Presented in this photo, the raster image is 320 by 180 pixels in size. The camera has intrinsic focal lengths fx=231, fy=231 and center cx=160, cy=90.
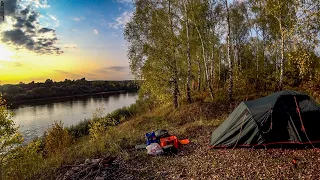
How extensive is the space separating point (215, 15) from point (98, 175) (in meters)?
20.2

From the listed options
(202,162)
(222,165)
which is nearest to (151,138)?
(202,162)

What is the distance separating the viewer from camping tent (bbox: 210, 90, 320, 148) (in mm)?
7602

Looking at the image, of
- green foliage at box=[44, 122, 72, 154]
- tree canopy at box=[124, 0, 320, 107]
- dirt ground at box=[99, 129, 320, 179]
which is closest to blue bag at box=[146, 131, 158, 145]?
dirt ground at box=[99, 129, 320, 179]

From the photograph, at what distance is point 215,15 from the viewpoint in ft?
74.7

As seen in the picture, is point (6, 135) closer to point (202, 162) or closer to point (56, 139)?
point (56, 139)

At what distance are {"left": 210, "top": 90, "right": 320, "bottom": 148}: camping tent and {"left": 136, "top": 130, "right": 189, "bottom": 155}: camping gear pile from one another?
4.46 feet

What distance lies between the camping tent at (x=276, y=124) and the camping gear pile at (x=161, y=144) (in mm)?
1359

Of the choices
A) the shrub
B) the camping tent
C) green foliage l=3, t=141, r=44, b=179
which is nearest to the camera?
the camping tent

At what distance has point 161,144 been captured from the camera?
8.72 m

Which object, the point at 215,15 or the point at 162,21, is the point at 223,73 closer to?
the point at 215,15

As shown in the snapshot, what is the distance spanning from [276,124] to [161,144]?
13.4ft

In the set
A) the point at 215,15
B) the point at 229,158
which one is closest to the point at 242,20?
the point at 215,15

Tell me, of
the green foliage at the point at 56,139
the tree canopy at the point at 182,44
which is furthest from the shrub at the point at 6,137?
the tree canopy at the point at 182,44

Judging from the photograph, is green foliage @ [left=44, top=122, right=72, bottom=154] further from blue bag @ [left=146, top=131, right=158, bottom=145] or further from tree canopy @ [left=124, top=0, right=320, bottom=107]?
blue bag @ [left=146, top=131, right=158, bottom=145]
